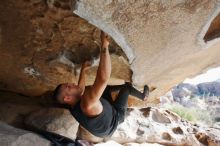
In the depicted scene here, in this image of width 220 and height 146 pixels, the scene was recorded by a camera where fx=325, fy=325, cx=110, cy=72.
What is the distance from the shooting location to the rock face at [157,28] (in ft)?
7.86

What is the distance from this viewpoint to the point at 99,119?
11.3 ft

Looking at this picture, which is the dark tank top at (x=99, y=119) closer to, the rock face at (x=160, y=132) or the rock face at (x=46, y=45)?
the rock face at (x=46, y=45)

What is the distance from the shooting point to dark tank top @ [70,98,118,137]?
11.4 ft

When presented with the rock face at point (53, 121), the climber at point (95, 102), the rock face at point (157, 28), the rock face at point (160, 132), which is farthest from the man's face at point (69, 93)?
the rock face at point (160, 132)

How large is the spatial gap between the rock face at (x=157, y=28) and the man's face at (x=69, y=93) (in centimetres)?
67

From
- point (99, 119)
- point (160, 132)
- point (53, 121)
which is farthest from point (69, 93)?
point (160, 132)

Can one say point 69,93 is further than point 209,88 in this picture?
No

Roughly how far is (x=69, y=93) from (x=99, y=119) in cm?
42

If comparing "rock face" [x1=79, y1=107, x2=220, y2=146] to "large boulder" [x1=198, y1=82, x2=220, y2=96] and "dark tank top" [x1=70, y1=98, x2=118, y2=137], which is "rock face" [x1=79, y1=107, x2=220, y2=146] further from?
"large boulder" [x1=198, y1=82, x2=220, y2=96]

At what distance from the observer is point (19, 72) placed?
421cm

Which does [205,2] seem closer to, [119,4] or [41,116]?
[119,4]

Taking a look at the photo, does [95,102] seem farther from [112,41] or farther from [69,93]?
[112,41]

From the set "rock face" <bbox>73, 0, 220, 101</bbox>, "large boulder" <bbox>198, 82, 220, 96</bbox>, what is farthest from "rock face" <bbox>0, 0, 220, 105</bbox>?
"large boulder" <bbox>198, 82, 220, 96</bbox>

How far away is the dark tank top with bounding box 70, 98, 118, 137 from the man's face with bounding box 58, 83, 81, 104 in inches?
3.3
